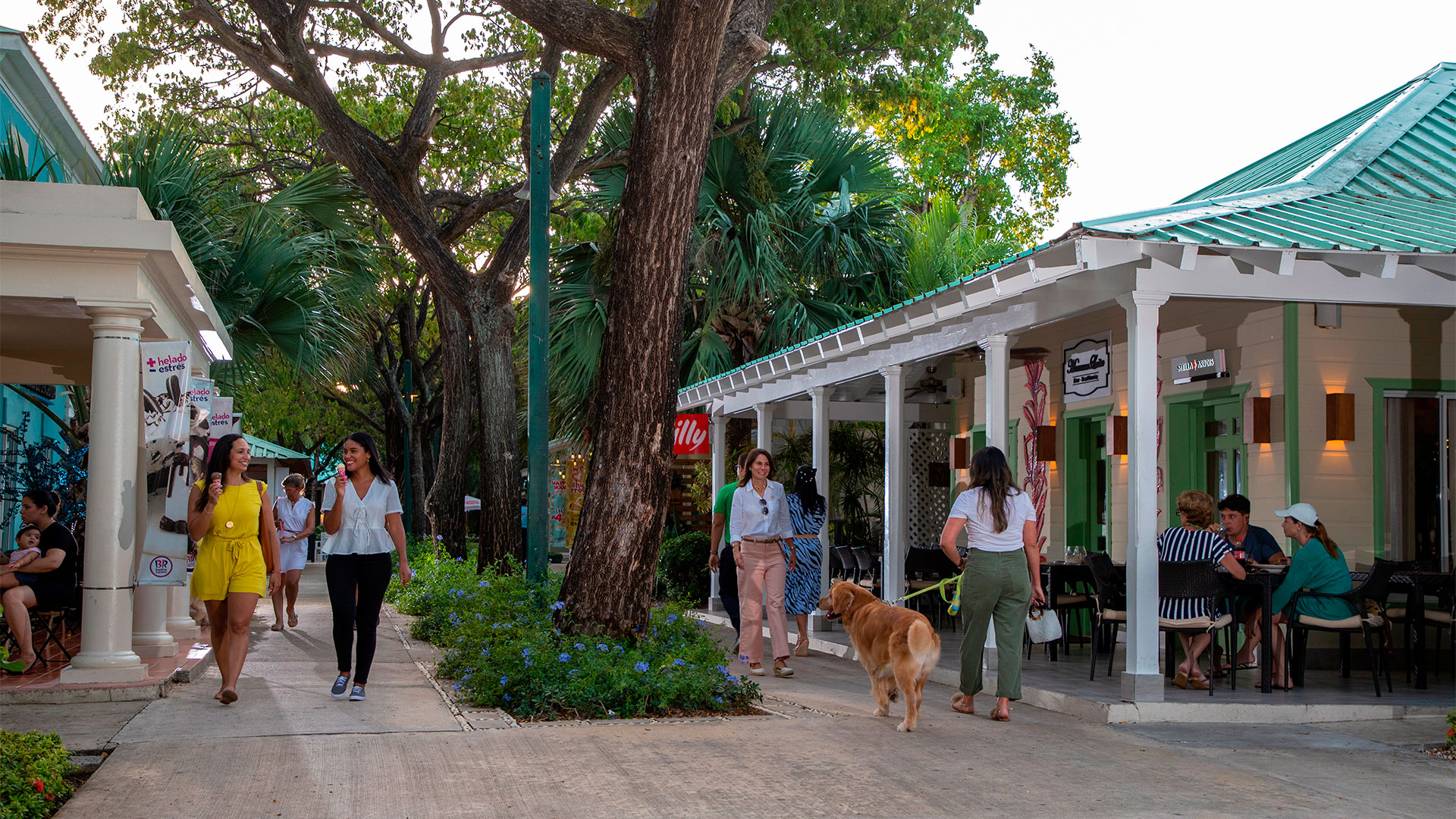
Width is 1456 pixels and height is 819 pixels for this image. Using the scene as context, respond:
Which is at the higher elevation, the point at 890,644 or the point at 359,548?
the point at 359,548

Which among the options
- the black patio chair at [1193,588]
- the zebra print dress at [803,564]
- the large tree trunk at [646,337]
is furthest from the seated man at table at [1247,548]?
the large tree trunk at [646,337]

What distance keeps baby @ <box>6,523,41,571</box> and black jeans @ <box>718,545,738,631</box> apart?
5.08 metres

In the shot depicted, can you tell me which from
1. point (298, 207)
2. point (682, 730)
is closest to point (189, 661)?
point (682, 730)

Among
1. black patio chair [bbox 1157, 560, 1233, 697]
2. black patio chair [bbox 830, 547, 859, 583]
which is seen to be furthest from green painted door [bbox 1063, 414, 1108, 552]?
black patio chair [bbox 1157, 560, 1233, 697]

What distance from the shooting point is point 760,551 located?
31.4ft

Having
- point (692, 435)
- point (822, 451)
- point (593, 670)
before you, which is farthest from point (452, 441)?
point (593, 670)

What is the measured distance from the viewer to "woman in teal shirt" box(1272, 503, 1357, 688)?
8484 millimetres

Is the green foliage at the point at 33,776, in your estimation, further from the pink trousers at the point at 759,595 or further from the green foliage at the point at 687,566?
the green foliage at the point at 687,566

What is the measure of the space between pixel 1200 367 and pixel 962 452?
447cm

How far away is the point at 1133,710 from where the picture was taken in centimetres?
749

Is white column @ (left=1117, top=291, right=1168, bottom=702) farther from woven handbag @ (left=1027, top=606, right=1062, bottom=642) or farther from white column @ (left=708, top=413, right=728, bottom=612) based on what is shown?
white column @ (left=708, top=413, right=728, bottom=612)

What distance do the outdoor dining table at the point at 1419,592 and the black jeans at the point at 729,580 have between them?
4594mm

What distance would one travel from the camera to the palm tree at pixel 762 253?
18.4 m

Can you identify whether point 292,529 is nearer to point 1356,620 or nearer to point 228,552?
point 228,552
